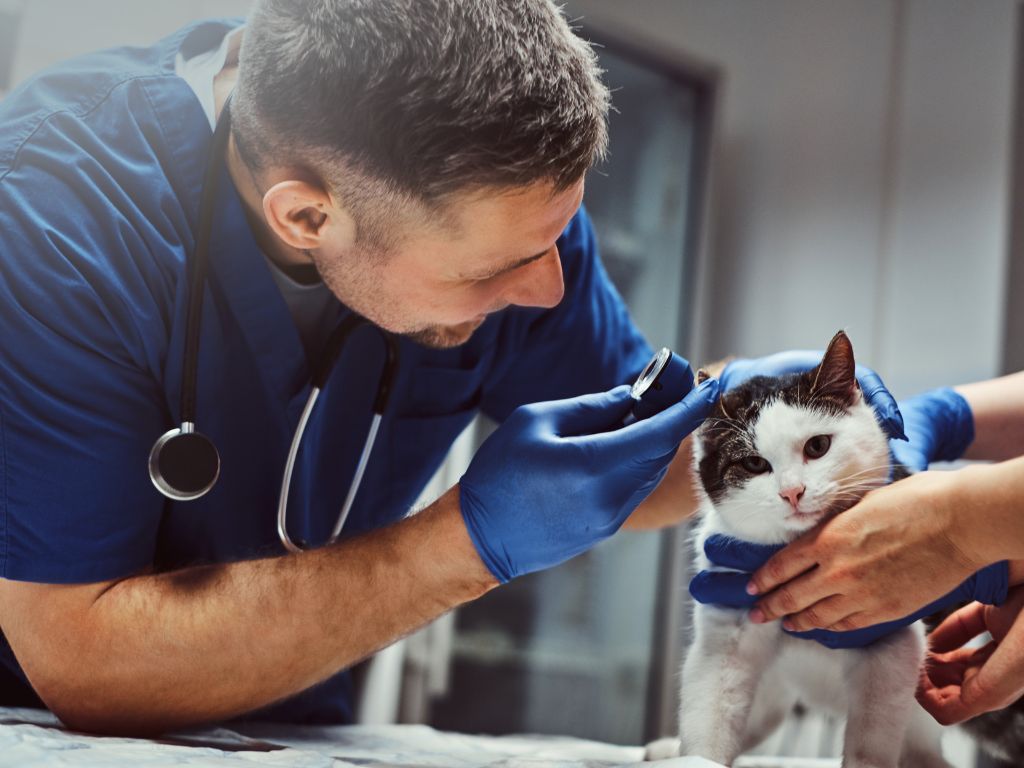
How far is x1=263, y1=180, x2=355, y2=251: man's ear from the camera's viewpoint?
920 millimetres

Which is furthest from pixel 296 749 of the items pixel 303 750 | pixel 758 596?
pixel 758 596

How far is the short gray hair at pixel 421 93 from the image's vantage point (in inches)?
32.8

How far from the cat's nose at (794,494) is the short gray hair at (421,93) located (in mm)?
365

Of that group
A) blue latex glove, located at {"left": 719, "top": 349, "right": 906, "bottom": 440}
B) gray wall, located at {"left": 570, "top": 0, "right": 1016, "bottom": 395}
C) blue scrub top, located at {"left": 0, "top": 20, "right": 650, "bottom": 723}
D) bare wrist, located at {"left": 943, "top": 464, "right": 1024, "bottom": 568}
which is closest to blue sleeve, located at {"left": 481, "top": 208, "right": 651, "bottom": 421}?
blue scrub top, located at {"left": 0, "top": 20, "right": 650, "bottom": 723}

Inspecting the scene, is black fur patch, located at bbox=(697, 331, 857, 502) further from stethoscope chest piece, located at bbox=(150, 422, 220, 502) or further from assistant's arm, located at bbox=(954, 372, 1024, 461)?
stethoscope chest piece, located at bbox=(150, 422, 220, 502)

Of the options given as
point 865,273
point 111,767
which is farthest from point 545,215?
point 865,273

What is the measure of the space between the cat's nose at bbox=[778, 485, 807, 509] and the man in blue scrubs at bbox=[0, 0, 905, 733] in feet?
0.36

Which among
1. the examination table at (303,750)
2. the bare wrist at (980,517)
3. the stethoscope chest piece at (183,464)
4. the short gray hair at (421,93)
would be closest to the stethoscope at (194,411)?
the stethoscope chest piece at (183,464)

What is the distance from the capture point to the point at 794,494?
2.85ft

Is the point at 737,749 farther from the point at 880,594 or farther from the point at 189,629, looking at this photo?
the point at 189,629

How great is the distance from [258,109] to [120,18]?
2.99 ft

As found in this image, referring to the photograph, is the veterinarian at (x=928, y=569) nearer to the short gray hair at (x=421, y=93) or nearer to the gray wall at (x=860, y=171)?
the short gray hair at (x=421, y=93)

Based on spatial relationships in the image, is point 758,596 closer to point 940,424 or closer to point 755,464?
point 755,464

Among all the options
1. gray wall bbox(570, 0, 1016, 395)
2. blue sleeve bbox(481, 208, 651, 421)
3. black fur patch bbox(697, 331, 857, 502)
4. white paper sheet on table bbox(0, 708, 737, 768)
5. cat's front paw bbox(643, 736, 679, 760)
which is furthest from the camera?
gray wall bbox(570, 0, 1016, 395)
